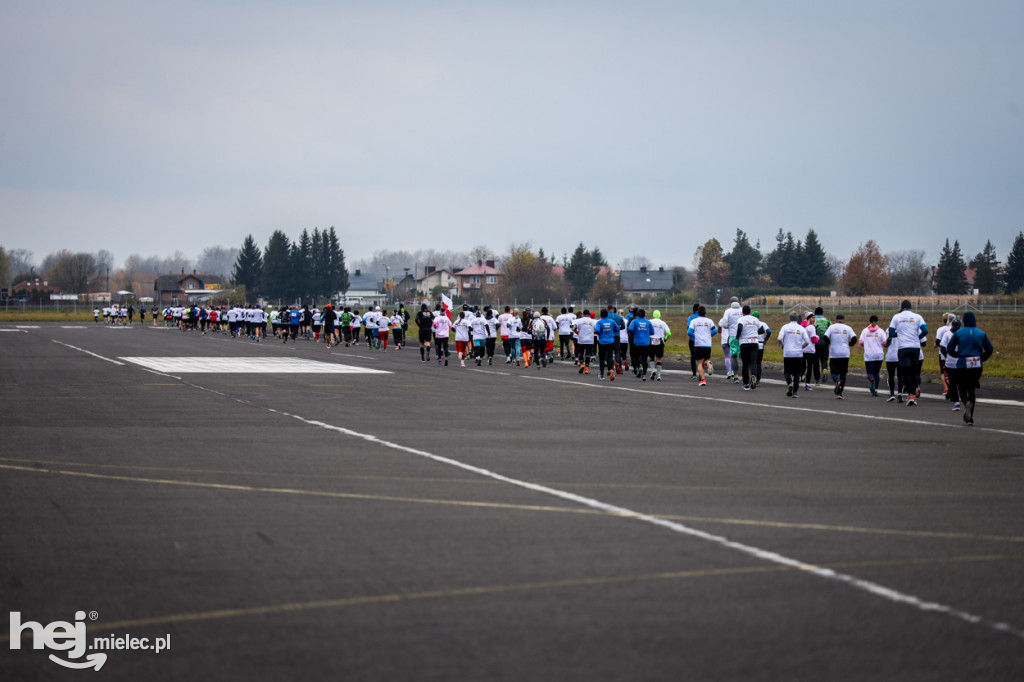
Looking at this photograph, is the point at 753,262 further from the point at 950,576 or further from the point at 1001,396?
the point at 950,576

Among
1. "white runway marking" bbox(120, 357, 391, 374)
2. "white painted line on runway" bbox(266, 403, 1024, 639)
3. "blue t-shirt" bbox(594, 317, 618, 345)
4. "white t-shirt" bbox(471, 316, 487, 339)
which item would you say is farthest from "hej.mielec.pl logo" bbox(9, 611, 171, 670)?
"white t-shirt" bbox(471, 316, 487, 339)

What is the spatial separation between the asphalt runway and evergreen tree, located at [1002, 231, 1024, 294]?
103627 millimetres

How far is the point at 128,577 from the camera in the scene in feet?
22.7

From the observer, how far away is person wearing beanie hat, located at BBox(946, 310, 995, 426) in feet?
55.9

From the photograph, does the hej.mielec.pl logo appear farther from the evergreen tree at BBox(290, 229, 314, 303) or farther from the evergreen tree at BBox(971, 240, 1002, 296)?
the evergreen tree at BBox(290, 229, 314, 303)

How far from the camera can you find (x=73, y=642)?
562 centimetres

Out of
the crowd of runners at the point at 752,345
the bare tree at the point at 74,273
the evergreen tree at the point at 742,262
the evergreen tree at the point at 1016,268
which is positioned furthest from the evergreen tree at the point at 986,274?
the bare tree at the point at 74,273

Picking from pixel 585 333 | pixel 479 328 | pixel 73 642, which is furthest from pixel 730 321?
pixel 73 642

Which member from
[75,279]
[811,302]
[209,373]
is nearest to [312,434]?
[209,373]

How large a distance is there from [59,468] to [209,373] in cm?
1718

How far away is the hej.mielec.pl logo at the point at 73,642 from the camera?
541cm

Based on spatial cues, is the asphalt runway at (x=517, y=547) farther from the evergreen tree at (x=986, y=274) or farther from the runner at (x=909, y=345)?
the evergreen tree at (x=986, y=274)

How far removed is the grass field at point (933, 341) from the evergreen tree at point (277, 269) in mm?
82662

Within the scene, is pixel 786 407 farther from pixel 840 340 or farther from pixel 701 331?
pixel 701 331
